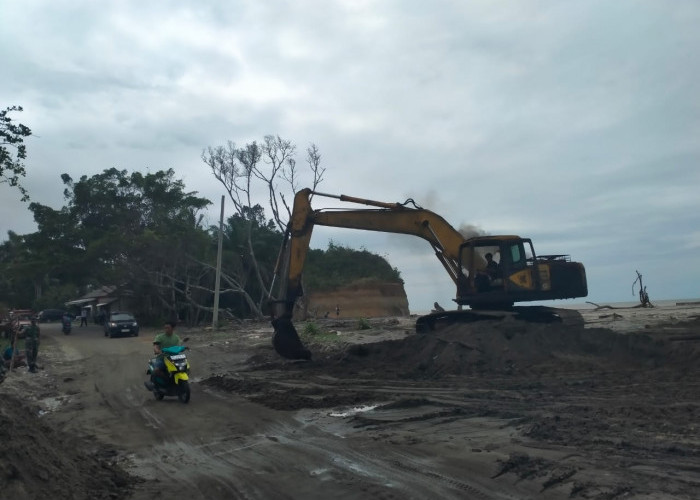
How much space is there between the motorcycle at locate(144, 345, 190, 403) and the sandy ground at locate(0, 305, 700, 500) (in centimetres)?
32

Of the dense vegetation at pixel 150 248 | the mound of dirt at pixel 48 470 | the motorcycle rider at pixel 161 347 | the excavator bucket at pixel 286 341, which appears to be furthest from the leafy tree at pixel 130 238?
the mound of dirt at pixel 48 470

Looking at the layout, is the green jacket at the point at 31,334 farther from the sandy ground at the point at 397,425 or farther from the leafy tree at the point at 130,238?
the leafy tree at the point at 130,238

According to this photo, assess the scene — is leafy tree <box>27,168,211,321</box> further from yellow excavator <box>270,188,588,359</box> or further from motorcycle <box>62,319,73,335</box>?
yellow excavator <box>270,188,588,359</box>

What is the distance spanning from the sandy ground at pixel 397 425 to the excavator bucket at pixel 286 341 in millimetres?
347

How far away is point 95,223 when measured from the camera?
175ft

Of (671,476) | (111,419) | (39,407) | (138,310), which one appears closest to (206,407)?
(111,419)

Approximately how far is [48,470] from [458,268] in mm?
15938

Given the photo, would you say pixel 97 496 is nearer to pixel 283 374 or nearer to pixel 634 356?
pixel 283 374

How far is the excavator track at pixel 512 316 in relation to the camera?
20703 millimetres

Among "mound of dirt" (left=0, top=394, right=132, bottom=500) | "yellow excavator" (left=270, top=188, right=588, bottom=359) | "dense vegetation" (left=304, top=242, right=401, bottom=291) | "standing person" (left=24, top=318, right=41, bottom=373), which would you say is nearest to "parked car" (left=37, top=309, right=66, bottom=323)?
"dense vegetation" (left=304, top=242, right=401, bottom=291)

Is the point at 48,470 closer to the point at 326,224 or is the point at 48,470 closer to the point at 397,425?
the point at 397,425

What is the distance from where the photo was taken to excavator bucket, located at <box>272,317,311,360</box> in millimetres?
19672

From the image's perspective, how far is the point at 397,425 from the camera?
414 inches

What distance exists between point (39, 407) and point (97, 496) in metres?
8.19
